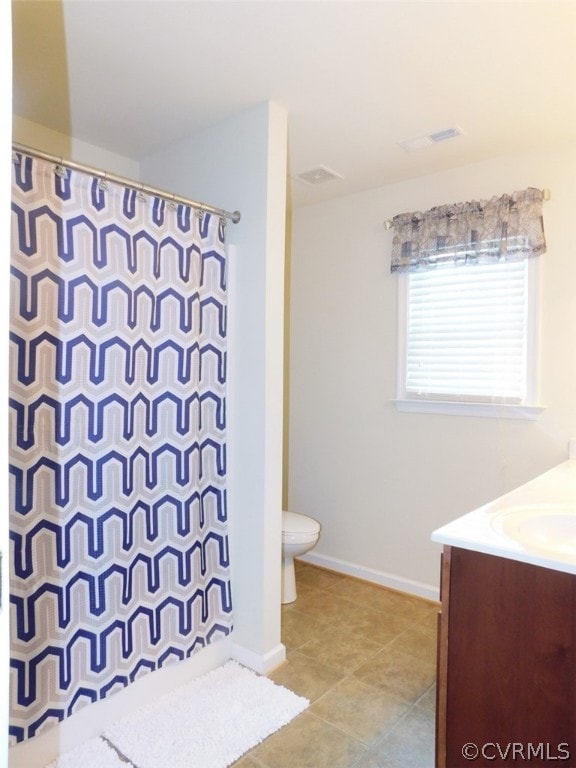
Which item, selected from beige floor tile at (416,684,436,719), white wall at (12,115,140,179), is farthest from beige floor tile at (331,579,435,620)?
white wall at (12,115,140,179)

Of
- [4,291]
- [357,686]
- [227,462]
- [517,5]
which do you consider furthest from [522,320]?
[4,291]

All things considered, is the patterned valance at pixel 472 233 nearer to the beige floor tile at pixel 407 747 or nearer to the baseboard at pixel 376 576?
the baseboard at pixel 376 576

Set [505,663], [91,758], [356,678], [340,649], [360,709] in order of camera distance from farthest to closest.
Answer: [340,649] < [356,678] < [360,709] < [91,758] < [505,663]

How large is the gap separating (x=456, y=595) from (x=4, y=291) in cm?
126

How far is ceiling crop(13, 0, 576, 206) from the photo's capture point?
157 cm

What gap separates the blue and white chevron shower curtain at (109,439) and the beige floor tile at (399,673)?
0.64m

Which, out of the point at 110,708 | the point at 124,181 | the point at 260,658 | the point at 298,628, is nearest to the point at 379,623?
the point at 298,628

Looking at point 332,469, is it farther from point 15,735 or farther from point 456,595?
point 15,735

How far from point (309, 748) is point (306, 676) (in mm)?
401

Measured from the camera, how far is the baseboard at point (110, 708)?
1.57 m

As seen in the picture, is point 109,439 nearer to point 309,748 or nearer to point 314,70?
point 309,748

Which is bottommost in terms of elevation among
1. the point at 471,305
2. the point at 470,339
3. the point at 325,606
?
the point at 325,606

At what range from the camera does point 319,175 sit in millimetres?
2771

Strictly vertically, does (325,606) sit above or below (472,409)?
below
